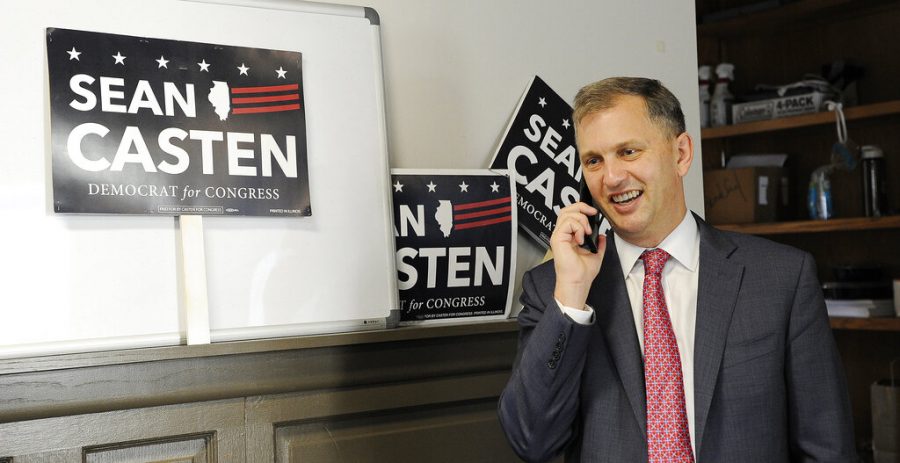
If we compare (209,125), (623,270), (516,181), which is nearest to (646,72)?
(516,181)

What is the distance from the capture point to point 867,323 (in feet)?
12.0

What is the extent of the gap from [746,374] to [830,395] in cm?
14

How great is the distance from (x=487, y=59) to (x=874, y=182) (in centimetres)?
230

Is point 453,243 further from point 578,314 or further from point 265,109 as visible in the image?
point 578,314

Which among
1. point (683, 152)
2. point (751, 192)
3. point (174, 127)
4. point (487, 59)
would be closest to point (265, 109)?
point (174, 127)

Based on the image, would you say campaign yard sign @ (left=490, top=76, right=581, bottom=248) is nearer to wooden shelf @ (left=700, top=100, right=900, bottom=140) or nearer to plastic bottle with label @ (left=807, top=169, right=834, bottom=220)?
Answer: wooden shelf @ (left=700, top=100, right=900, bottom=140)

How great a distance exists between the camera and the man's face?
1482mm

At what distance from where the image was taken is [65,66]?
66.8 inches

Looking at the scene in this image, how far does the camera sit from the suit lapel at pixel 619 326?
1454 millimetres

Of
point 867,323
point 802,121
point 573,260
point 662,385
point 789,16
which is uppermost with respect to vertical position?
point 789,16

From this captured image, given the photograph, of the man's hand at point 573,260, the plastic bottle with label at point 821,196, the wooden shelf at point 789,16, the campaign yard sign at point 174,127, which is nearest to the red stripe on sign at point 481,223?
the campaign yard sign at point 174,127

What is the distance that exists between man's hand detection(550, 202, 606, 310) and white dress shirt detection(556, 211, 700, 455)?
1.1 inches

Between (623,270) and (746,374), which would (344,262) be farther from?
(746,374)

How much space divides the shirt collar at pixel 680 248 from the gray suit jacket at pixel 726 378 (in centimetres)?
3
